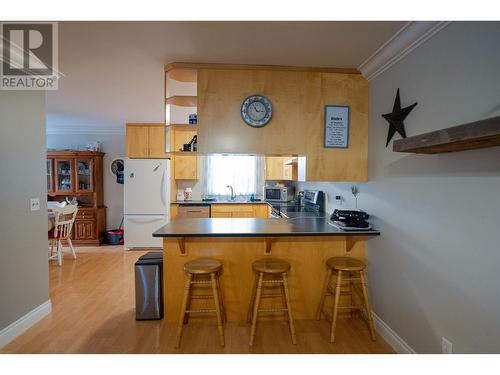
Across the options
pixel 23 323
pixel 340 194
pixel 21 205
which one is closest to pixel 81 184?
pixel 21 205

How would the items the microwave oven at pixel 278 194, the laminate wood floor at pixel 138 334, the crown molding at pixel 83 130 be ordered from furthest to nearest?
the crown molding at pixel 83 130, the microwave oven at pixel 278 194, the laminate wood floor at pixel 138 334

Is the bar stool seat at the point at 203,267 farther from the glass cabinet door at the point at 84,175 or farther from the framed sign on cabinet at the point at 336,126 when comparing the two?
the glass cabinet door at the point at 84,175

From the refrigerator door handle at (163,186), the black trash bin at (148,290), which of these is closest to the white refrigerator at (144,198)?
the refrigerator door handle at (163,186)

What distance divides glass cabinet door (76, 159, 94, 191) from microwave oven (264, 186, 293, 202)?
3.69 meters

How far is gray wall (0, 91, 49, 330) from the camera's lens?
2172 mm

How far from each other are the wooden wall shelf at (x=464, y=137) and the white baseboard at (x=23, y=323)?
3324 mm

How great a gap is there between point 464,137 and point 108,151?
628cm

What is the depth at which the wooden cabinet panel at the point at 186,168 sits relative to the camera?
5.40 metres

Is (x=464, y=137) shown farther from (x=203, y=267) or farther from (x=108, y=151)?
(x=108, y=151)

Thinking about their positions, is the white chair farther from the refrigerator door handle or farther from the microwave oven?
the microwave oven

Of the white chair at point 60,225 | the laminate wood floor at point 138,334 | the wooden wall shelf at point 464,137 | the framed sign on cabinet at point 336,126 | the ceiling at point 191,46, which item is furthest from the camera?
the white chair at point 60,225

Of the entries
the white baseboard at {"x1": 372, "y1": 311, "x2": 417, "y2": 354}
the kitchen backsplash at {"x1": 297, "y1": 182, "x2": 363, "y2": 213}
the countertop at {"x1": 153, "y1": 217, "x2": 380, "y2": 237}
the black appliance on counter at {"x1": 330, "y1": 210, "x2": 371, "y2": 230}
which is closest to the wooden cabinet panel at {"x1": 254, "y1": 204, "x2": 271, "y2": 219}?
the kitchen backsplash at {"x1": 297, "y1": 182, "x2": 363, "y2": 213}
